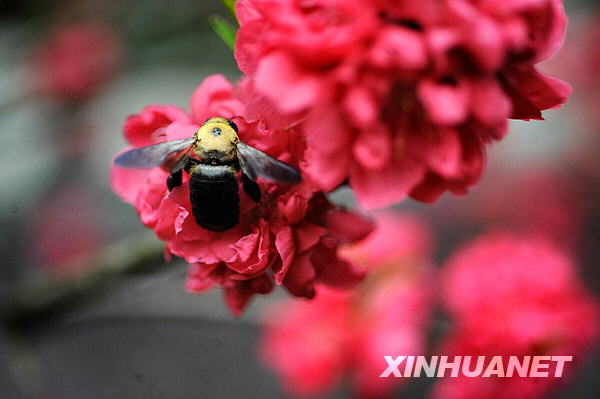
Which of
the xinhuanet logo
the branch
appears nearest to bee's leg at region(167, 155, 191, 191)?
the branch

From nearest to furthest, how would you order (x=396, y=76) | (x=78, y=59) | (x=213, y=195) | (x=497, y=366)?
1. (x=396, y=76)
2. (x=213, y=195)
3. (x=497, y=366)
4. (x=78, y=59)

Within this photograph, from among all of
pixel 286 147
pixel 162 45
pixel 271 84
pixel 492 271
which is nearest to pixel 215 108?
pixel 286 147

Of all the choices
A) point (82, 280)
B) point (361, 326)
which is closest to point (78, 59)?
point (82, 280)

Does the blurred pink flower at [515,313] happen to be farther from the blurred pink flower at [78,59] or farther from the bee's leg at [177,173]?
the blurred pink flower at [78,59]

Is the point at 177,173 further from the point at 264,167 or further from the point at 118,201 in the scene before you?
the point at 118,201

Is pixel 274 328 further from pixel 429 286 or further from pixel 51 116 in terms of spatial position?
pixel 51 116
